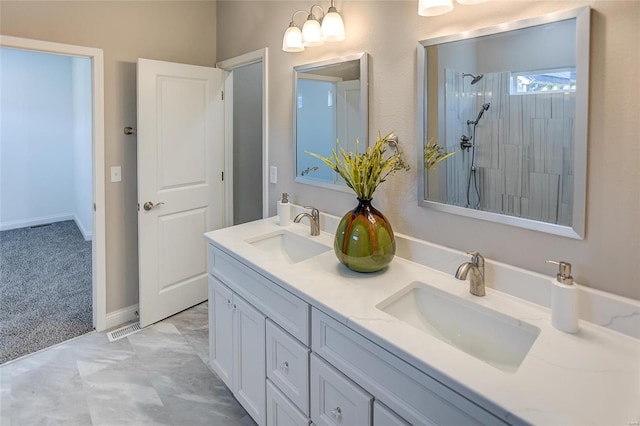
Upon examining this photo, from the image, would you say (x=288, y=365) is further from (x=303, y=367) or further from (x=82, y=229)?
(x=82, y=229)

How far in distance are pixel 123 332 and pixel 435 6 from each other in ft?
8.67

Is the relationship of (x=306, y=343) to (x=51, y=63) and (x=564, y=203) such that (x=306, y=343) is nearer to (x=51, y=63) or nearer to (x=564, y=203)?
(x=564, y=203)

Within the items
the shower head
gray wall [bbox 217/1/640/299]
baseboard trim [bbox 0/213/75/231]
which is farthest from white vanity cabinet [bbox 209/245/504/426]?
baseboard trim [bbox 0/213/75/231]

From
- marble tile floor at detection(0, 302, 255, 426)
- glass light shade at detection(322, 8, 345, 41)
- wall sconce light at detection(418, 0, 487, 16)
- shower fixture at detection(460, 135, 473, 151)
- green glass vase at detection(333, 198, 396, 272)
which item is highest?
glass light shade at detection(322, 8, 345, 41)

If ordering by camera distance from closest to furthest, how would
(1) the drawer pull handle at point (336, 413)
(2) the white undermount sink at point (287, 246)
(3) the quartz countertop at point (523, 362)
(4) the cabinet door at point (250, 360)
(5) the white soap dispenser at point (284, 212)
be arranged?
(3) the quartz countertop at point (523, 362), (1) the drawer pull handle at point (336, 413), (4) the cabinet door at point (250, 360), (2) the white undermount sink at point (287, 246), (5) the white soap dispenser at point (284, 212)

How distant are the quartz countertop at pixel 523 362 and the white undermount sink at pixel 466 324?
0.08 feet

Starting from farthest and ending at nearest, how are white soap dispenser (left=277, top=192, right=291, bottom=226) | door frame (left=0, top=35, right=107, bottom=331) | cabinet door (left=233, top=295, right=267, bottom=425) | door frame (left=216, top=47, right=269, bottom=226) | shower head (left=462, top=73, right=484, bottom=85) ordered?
door frame (left=216, top=47, right=269, bottom=226), door frame (left=0, top=35, right=107, bottom=331), white soap dispenser (left=277, top=192, right=291, bottom=226), cabinet door (left=233, top=295, right=267, bottom=425), shower head (left=462, top=73, right=484, bottom=85)

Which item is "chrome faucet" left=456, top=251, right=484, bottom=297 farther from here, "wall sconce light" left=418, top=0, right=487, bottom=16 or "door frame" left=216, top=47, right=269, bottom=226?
"door frame" left=216, top=47, right=269, bottom=226

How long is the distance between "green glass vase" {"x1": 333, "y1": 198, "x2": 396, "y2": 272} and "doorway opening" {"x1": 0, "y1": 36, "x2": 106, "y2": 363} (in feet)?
7.35

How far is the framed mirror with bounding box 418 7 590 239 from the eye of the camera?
1103 millimetres

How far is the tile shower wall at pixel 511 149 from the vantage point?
1.14 meters

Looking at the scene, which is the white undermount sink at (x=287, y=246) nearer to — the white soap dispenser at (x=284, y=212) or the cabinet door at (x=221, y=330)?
the white soap dispenser at (x=284, y=212)

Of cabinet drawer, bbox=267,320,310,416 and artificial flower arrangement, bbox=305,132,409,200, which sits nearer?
cabinet drawer, bbox=267,320,310,416

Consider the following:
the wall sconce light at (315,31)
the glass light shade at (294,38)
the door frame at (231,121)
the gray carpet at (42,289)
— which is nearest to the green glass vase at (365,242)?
the wall sconce light at (315,31)
